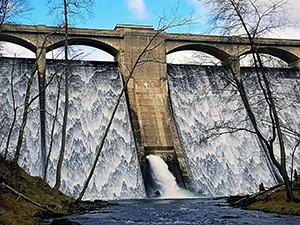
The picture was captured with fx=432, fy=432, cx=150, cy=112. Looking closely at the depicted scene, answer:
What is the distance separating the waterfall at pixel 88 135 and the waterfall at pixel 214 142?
356 centimetres

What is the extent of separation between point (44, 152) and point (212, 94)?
12006 millimetres

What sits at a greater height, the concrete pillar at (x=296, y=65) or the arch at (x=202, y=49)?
the arch at (x=202, y=49)

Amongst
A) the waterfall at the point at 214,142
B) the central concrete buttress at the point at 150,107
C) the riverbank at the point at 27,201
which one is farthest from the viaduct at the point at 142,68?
the riverbank at the point at 27,201

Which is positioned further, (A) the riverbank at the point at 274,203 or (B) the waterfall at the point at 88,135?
(B) the waterfall at the point at 88,135

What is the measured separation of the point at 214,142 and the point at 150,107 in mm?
4344

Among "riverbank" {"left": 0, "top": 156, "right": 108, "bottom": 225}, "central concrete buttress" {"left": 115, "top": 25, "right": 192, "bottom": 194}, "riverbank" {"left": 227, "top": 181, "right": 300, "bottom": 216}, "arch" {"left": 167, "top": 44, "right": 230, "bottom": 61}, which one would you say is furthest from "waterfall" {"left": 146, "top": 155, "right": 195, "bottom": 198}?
"arch" {"left": 167, "top": 44, "right": 230, "bottom": 61}

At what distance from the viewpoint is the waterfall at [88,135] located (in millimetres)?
21656

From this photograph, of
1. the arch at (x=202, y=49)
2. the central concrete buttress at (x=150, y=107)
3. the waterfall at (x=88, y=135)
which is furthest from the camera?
the arch at (x=202, y=49)

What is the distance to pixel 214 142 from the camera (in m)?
25.7

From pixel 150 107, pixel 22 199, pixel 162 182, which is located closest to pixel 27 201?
pixel 22 199

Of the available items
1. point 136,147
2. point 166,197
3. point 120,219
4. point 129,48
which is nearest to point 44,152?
point 136,147

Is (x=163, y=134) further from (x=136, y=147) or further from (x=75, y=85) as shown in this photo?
(x=75, y=85)

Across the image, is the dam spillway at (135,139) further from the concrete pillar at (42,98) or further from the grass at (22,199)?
the grass at (22,199)

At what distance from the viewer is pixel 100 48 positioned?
91.5 ft
